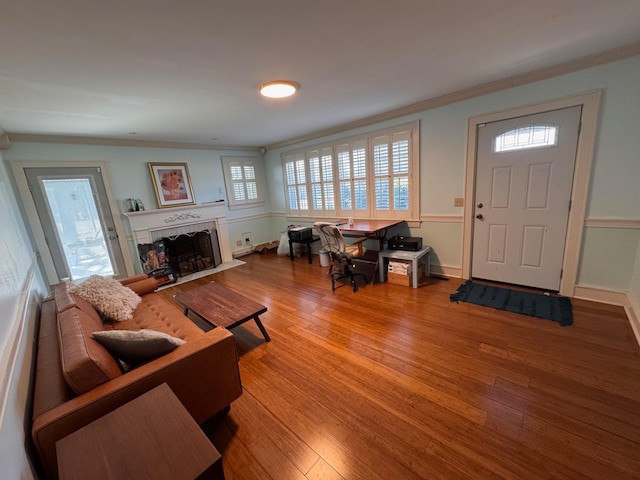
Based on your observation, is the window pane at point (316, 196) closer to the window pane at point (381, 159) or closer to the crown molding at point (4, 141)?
the window pane at point (381, 159)

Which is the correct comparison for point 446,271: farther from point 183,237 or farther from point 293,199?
point 183,237

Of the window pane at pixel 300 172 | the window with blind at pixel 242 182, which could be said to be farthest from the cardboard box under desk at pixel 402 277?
the window with blind at pixel 242 182

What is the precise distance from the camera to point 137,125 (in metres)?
3.31

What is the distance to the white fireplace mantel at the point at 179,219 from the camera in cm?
406

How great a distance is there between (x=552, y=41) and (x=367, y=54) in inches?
56.6

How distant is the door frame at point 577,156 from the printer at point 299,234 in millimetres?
2897

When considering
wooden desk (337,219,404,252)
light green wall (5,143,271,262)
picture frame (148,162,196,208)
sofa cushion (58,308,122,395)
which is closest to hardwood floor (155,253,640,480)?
sofa cushion (58,308,122,395)

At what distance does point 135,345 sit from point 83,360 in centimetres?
23

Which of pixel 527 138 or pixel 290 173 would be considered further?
pixel 290 173

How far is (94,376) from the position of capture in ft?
3.93

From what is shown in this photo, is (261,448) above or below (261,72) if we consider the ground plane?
below

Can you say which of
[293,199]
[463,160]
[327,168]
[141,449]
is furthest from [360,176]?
[141,449]

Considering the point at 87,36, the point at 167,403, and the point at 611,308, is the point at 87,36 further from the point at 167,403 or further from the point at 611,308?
the point at 611,308

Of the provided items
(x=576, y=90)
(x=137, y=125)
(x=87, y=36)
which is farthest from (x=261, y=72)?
(x=576, y=90)
